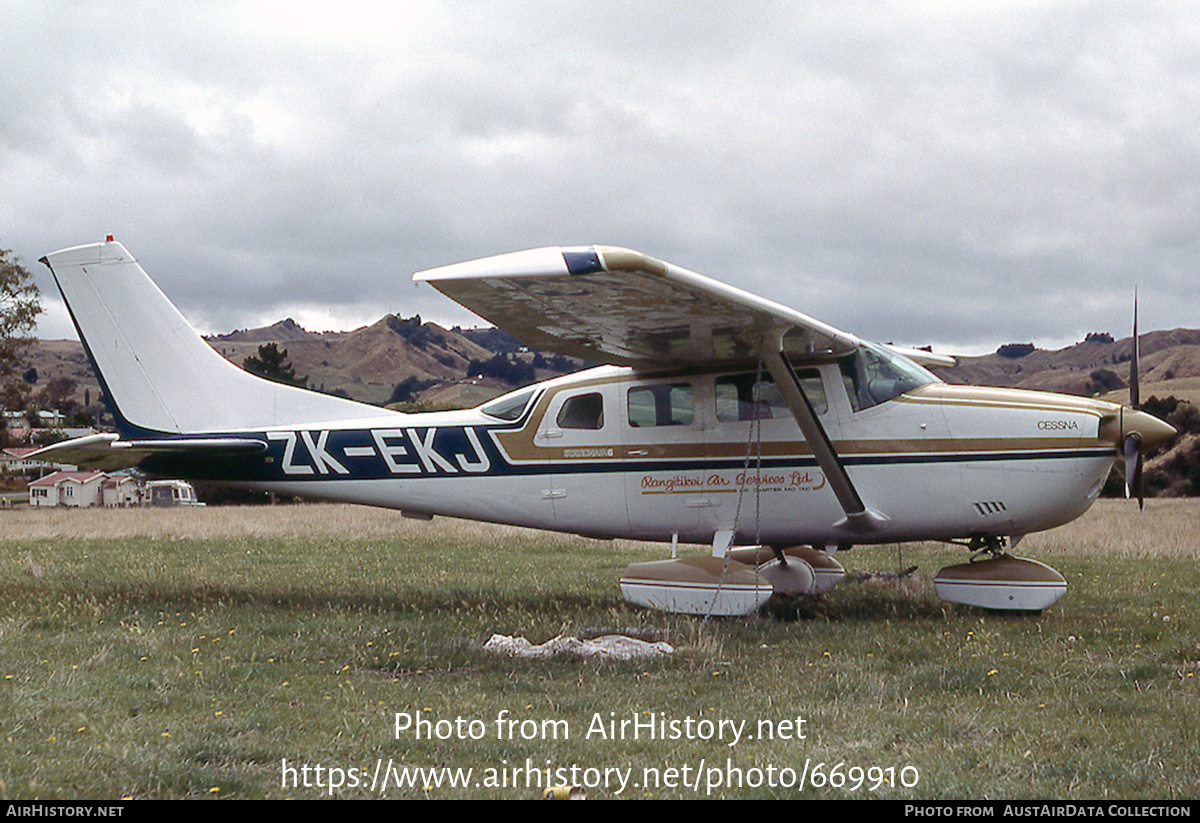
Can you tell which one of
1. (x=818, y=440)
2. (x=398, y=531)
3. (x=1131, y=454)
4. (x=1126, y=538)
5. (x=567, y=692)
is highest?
(x=818, y=440)

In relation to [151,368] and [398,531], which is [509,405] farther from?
[398,531]

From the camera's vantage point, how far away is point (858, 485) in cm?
891

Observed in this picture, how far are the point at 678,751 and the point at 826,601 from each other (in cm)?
561

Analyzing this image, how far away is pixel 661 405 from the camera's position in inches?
369

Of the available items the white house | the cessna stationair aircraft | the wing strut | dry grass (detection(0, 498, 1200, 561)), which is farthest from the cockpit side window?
the white house

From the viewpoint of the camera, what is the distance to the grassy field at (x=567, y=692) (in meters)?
4.32

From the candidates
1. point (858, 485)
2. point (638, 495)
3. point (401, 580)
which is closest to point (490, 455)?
point (638, 495)

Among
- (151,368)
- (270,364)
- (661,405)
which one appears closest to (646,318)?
(661,405)

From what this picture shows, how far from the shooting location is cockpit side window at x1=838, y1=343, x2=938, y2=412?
8.98 meters

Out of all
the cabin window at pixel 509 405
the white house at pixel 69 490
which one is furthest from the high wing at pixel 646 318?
the white house at pixel 69 490

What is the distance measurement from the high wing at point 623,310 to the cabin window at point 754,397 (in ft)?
0.70

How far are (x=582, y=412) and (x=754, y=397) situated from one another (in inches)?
70.8

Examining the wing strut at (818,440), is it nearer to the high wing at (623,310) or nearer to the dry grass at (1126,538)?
the high wing at (623,310)
